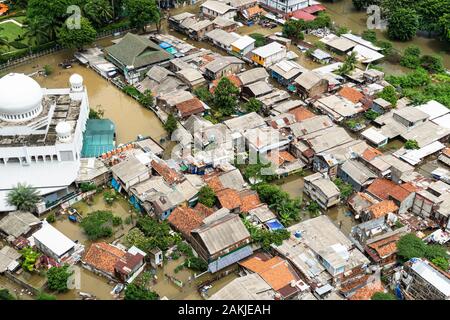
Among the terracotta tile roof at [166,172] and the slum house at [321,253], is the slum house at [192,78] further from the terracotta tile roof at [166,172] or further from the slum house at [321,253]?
the slum house at [321,253]

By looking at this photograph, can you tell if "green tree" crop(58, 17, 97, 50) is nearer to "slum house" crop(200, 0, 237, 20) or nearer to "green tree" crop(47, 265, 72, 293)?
"slum house" crop(200, 0, 237, 20)

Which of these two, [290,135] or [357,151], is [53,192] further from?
[357,151]

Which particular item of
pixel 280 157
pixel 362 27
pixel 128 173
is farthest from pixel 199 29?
pixel 128 173

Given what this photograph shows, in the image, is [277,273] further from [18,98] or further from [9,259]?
[18,98]

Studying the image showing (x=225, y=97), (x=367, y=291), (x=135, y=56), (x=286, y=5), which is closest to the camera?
(x=367, y=291)

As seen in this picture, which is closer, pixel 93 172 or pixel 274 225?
pixel 274 225

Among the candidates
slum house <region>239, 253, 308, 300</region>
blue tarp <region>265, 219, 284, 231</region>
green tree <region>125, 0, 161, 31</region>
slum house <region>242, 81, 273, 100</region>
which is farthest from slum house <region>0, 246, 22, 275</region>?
green tree <region>125, 0, 161, 31</region>
